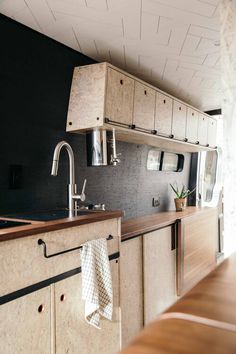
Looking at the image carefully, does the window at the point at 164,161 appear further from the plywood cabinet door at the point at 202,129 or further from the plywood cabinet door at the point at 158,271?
the plywood cabinet door at the point at 158,271

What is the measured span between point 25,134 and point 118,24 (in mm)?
1019

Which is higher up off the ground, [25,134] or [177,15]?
[177,15]

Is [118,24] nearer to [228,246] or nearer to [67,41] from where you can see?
[67,41]

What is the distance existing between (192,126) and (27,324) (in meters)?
3.22

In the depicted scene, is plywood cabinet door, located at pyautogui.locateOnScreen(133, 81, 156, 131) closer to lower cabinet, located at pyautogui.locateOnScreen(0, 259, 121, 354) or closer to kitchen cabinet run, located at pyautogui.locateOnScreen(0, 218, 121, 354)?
kitchen cabinet run, located at pyautogui.locateOnScreen(0, 218, 121, 354)

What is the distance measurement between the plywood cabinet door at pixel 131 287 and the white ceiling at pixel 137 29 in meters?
1.58

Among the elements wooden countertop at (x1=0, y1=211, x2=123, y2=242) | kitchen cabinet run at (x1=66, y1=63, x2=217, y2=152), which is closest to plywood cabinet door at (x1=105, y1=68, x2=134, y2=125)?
kitchen cabinet run at (x1=66, y1=63, x2=217, y2=152)

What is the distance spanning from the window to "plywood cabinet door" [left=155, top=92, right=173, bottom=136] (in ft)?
1.75

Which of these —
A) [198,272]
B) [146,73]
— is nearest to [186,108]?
[146,73]

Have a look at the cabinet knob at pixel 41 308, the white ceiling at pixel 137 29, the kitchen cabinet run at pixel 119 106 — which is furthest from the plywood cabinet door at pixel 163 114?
the cabinet knob at pixel 41 308

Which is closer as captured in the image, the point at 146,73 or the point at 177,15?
the point at 177,15

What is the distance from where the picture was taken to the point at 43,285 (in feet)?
4.73

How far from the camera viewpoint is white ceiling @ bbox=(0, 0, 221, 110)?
183 centimetres

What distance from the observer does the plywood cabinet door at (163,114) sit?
303 cm
